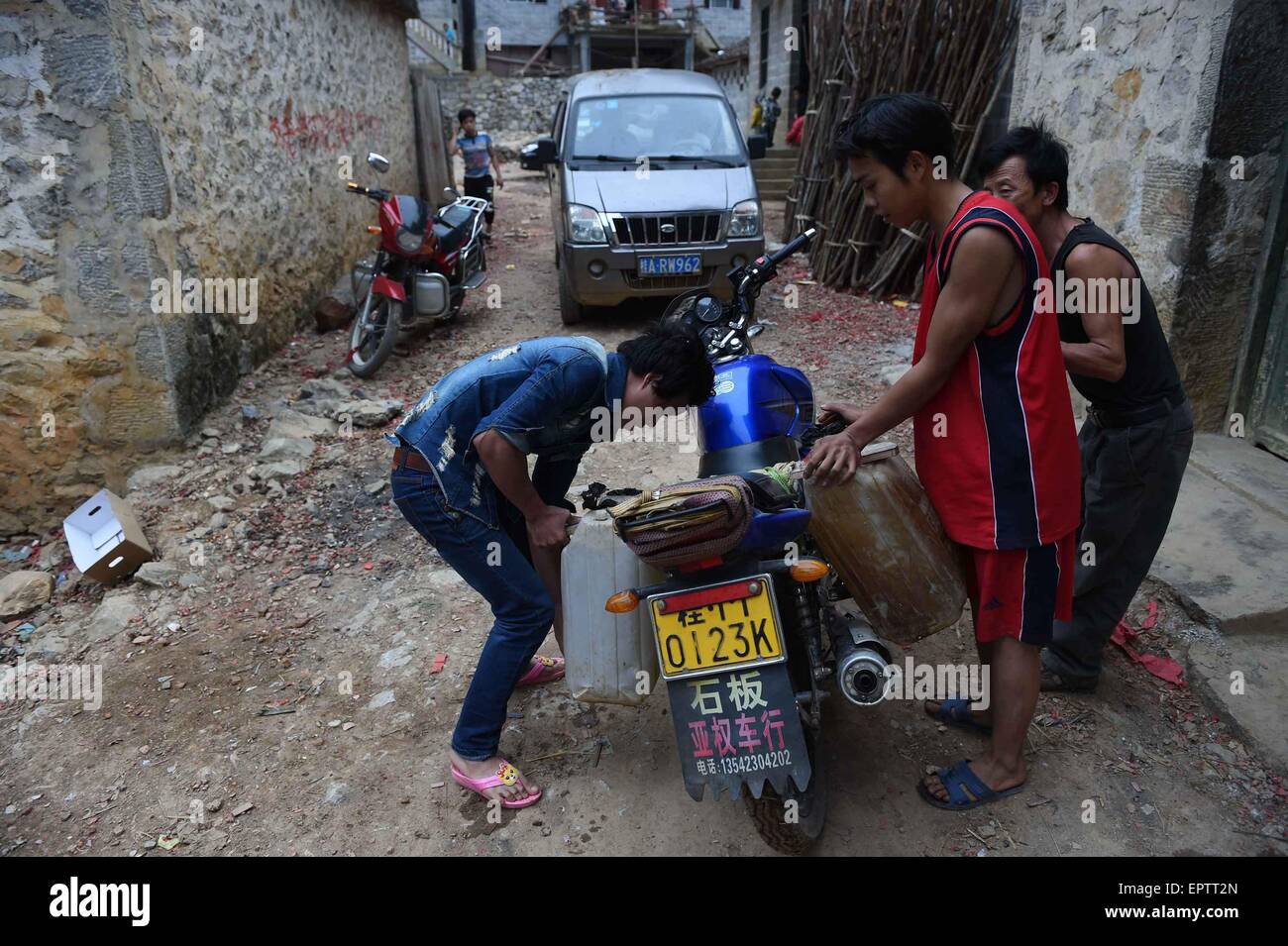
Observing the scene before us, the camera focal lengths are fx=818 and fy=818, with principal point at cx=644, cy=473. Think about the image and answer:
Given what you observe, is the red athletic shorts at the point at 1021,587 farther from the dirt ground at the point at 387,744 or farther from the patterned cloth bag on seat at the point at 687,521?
the patterned cloth bag on seat at the point at 687,521

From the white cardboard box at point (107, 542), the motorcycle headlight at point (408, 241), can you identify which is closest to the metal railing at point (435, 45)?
the motorcycle headlight at point (408, 241)

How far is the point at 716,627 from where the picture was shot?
1.87 m

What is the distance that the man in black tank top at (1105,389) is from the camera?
2.21m

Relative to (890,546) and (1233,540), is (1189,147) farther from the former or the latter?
(890,546)

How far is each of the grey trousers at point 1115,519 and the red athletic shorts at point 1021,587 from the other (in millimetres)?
499

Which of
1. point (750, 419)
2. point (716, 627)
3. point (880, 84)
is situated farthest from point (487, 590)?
point (880, 84)

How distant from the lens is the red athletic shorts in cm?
199

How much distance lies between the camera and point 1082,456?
2551 millimetres

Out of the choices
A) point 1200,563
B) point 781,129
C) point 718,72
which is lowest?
point 1200,563

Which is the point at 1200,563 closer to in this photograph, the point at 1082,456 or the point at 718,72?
the point at 1082,456

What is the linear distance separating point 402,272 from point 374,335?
23.9 inches

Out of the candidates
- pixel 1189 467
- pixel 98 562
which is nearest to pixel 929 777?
pixel 1189 467
